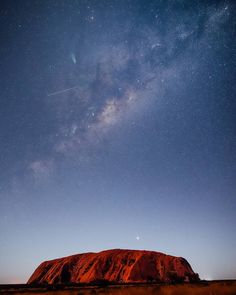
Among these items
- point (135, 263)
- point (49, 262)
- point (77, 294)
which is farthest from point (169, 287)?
point (49, 262)

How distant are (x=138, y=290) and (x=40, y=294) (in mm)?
2894

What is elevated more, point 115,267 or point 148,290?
Result: point 148,290

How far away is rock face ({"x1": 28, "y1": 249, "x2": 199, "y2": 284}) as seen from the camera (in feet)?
263

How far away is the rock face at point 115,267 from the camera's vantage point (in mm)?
80250

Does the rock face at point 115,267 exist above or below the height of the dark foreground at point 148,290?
below

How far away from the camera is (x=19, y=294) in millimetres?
6426

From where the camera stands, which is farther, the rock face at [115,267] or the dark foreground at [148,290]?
the rock face at [115,267]

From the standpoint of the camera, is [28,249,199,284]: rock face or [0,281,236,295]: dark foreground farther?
[28,249,199,284]: rock face

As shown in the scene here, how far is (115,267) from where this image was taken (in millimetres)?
88062

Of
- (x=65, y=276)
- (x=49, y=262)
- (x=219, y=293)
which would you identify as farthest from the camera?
(x=49, y=262)

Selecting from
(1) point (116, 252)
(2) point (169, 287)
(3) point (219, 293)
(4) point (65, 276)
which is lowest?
(4) point (65, 276)

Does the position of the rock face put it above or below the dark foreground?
below

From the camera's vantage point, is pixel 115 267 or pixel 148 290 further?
pixel 115 267

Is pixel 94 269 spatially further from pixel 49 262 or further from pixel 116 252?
pixel 49 262
